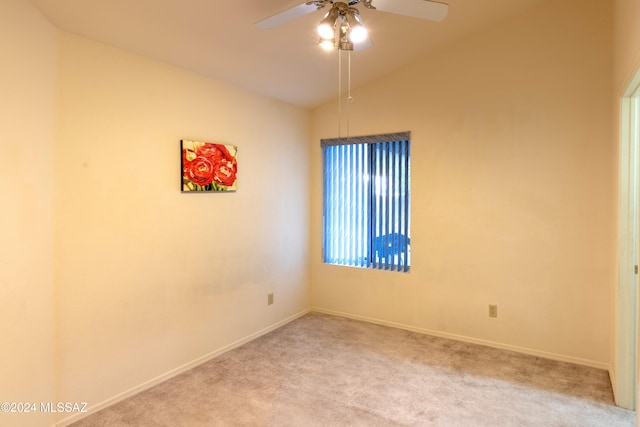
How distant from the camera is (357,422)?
7.69 ft

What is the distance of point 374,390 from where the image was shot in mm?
2736

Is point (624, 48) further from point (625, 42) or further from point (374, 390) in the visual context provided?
point (374, 390)

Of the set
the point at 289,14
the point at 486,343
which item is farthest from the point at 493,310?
the point at 289,14

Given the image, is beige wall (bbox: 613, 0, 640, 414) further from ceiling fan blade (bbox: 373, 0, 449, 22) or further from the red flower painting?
the red flower painting

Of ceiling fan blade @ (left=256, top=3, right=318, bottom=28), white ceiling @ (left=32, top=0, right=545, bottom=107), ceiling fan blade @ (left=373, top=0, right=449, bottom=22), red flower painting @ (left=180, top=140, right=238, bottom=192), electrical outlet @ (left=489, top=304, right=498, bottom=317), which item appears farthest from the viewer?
electrical outlet @ (left=489, top=304, right=498, bottom=317)

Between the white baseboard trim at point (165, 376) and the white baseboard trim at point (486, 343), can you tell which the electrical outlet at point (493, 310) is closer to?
the white baseboard trim at point (486, 343)

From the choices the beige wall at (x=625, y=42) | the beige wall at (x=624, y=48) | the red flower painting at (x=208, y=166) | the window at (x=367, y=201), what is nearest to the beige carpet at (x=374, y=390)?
the beige wall at (x=624, y=48)

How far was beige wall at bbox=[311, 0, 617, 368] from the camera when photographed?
3.07 meters

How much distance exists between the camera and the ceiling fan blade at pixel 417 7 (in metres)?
1.74

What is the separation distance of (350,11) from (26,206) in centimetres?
210

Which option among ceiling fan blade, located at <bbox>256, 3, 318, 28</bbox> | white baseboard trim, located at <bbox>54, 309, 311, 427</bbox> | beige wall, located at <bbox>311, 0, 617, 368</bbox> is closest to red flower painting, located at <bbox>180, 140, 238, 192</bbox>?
ceiling fan blade, located at <bbox>256, 3, 318, 28</bbox>

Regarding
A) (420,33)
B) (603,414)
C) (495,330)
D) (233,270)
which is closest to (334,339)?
(233,270)

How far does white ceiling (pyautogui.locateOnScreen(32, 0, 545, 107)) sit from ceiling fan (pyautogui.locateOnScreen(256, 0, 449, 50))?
21.8 inches

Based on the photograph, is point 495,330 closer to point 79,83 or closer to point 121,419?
point 121,419
